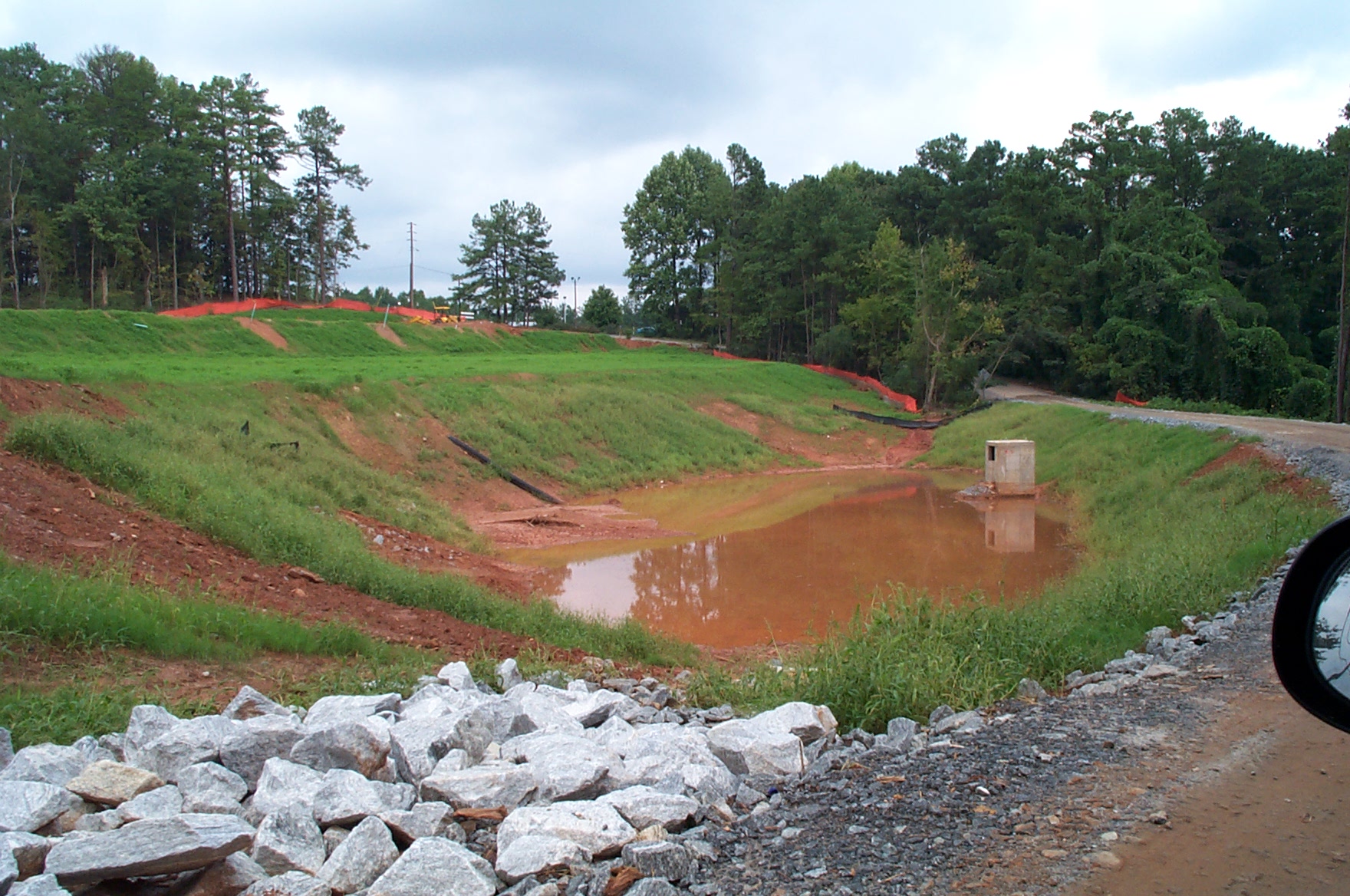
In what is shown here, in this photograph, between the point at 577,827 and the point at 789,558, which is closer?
the point at 577,827

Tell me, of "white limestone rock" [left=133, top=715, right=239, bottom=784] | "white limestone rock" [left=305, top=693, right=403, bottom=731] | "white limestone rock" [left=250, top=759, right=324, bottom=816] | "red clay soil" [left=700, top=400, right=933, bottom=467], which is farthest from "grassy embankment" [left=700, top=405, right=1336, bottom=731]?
"red clay soil" [left=700, top=400, right=933, bottom=467]

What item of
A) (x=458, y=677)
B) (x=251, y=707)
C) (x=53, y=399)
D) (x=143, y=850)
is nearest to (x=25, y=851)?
(x=143, y=850)

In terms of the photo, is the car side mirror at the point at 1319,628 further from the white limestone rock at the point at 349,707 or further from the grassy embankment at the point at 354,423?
the grassy embankment at the point at 354,423

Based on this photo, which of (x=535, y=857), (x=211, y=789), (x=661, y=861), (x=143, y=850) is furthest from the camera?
(x=211, y=789)

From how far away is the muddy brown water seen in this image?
14.4 meters

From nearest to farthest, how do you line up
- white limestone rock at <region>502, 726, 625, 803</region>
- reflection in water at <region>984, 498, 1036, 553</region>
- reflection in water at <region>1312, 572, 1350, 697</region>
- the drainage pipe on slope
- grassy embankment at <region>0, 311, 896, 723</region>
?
reflection in water at <region>1312, 572, 1350, 697</region>
white limestone rock at <region>502, 726, 625, 803</region>
grassy embankment at <region>0, 311, 896, 723</region>
reflection in water at <region>984, 498, 1036, 553</region>
the drainage pipe on slope

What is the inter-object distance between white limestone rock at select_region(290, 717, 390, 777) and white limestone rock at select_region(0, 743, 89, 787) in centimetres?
99

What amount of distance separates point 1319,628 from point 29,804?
4812 mm

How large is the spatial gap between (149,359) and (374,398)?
10.8 m

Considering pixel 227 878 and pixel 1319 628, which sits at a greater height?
pixel 1319 628

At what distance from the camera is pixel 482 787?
4418mm

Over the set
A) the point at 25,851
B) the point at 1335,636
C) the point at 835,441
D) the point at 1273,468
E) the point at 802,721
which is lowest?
the point at 835,441

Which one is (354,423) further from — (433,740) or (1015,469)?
(433,740)

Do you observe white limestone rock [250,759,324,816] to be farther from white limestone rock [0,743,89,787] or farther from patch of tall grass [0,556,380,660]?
patch of tall grass [0,556,380,660]
